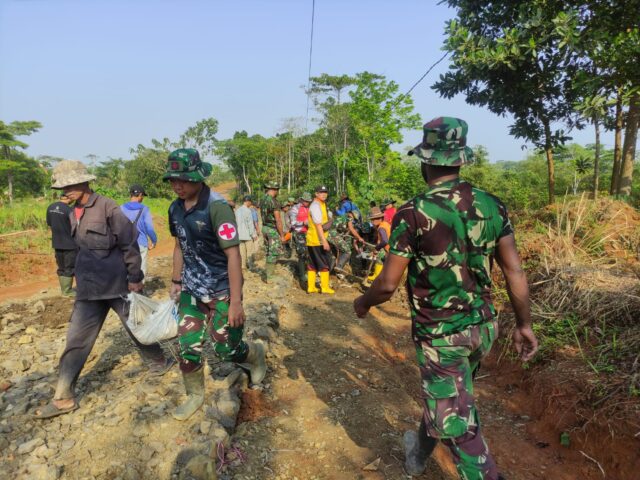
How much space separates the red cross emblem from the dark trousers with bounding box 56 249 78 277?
16.3 ft

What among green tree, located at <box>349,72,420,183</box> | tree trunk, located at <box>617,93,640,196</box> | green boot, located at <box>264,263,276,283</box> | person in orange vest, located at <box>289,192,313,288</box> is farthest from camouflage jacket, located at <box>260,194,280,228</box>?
green tree, located at <box>349,72,420,183</box>

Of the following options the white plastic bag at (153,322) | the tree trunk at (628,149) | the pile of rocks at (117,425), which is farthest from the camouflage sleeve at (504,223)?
the tree trunk at (628,149)

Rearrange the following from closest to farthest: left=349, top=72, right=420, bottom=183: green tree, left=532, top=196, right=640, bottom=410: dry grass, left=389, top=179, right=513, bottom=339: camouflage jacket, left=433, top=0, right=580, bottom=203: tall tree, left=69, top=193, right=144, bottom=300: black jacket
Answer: left=389, top=179, right=513, bottom=339: camouflage jacket
left=69, top=193, right=144, bottom=300: black jacket
left=532, top=196, right=640, bottom=410: dry grass
left=433, top=0, right=580, bottom=203: tall tree
left=349, top=72, right=420, bottom=183: green tree

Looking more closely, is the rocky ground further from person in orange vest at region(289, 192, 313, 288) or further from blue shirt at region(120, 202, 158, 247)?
person in orange vest at region(289, 192, 313, 288)

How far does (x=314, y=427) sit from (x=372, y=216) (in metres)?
5.18

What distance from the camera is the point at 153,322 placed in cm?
313

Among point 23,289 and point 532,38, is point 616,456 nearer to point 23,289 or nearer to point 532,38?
point 532,38

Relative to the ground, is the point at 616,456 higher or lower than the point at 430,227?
lower

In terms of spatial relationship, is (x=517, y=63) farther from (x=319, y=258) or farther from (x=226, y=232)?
(x=226, y=232)

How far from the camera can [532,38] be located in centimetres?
557

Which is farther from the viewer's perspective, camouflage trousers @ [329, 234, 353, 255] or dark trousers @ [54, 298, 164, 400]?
camouflage trousers @ [329, 234, 353, 255]

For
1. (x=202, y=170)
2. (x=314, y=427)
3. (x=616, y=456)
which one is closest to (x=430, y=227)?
(x=202, y=170)

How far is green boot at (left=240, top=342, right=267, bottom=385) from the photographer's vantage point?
131 inches

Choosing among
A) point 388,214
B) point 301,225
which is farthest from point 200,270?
point 388,214
